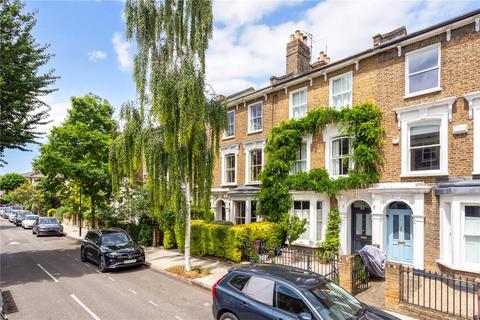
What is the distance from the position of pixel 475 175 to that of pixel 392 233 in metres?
3.82

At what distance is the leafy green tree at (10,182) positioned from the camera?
268 feet

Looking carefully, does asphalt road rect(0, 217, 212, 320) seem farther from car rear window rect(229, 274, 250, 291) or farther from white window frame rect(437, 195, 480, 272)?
white window frame rect(437, 195, 480, 272)

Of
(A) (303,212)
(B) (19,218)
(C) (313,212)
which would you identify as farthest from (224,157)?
(B) (19,218)

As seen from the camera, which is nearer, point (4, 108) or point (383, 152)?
point (4, 108)

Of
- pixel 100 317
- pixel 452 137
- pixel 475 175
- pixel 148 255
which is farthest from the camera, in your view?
pixel 148 255

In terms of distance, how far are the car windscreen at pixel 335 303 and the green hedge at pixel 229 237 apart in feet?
24.3

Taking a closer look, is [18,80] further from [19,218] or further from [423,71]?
[19,218]

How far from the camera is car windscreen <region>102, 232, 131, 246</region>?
13.6 meters

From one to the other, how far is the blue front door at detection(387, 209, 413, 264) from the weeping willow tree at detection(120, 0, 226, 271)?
312 inches

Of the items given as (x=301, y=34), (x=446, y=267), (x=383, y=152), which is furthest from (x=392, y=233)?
(x=301, y=34)

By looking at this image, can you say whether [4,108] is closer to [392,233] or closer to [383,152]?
[383,152]

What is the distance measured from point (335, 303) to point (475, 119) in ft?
30.2

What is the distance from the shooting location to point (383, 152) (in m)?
12.8

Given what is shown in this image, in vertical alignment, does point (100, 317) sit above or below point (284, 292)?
below
